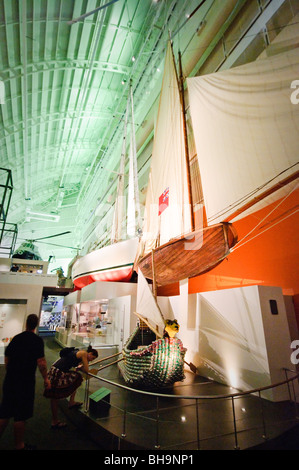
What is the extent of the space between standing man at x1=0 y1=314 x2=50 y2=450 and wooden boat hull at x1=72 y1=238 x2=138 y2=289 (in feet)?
19.3

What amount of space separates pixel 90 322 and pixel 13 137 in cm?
1024

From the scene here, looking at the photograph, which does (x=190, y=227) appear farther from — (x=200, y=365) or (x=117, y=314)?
(x=117, y=314)

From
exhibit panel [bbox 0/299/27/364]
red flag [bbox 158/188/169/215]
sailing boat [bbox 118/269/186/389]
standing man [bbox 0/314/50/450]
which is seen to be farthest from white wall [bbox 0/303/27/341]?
standing man [bbox 0/314/50/450]

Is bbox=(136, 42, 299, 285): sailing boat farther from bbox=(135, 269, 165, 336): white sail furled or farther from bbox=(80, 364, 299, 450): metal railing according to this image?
bbox=(80, 364, 299, 450): metal railing

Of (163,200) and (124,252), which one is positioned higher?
(163,200)

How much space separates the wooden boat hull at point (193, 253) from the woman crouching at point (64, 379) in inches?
90.3

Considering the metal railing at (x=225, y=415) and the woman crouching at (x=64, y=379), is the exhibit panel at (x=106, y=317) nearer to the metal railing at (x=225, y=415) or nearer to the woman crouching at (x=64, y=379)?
the woman crouching at (x=64, y=379)

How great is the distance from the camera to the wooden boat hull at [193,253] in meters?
3.45

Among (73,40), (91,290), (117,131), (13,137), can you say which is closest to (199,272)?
(91,290)

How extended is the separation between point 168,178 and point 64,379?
187 inches

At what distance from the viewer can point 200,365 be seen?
440cm

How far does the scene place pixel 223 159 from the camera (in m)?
4.02

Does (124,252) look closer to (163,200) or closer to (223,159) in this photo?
(163,200)

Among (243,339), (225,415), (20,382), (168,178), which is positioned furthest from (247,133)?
(20,382)
